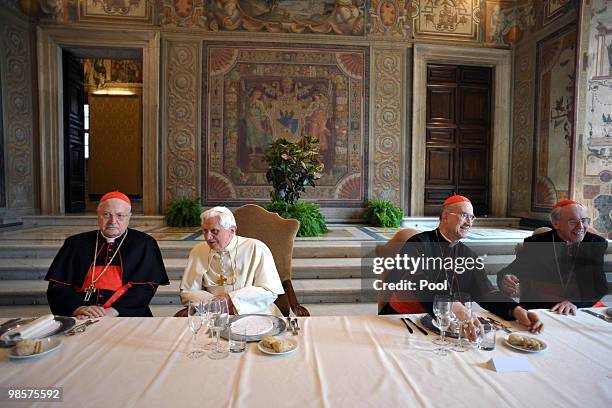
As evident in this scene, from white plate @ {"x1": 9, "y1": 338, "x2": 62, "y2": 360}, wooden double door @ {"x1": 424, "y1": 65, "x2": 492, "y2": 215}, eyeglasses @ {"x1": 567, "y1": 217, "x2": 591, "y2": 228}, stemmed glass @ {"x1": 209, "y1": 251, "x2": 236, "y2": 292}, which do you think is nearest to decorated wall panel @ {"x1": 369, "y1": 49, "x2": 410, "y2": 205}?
wooden double door @ {"x1": 424, "y1": 65, "x2": 492, "y2": 215}

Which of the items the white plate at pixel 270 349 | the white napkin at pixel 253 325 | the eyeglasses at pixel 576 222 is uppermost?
the eyeglasses at pixel 576 222

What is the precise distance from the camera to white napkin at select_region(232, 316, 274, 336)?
163 cm

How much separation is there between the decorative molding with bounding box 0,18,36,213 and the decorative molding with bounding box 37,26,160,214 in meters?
0.23

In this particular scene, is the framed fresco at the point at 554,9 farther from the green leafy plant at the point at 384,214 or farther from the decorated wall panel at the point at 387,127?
the green leafy plant at the point at 384,214

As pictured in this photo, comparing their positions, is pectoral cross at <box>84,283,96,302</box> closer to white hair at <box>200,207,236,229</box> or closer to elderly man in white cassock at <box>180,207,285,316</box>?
elderly man in white cassock at <box>180,207,285,316</box>

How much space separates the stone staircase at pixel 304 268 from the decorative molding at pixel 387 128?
3043 mm

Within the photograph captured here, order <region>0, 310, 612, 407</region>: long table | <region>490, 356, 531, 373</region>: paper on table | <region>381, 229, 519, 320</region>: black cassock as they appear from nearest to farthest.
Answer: <region>0, 310, 612, 407</region>: long table < <region>490, 356, 531, 373</region>: paper on table < <region>381, 229, 519, 320</region>: black cassock

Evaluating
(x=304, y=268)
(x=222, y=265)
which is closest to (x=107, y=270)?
(x=222, y=265)

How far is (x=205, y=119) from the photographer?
8477 millimetres

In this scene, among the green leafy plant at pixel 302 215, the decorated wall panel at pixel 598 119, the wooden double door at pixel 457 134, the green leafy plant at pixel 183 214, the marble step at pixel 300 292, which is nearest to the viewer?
the marble step at pixel 300 292

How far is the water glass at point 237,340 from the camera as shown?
1472mm

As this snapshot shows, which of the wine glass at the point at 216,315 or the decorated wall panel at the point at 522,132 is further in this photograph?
the decorated wall panel at the point at 522,132

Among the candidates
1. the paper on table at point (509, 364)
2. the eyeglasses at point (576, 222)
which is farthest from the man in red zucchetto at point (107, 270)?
the eyeglasses at point (576, 222)

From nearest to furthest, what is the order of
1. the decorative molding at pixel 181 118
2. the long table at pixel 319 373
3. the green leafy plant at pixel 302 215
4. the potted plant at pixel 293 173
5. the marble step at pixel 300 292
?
the long table at pixel 319 373 < the marble step at pixel 300 292 < the green leafy plant at pixel 302 215 < the potted plant at pixel 293 173 < the decorative molding at pixel 181 118
